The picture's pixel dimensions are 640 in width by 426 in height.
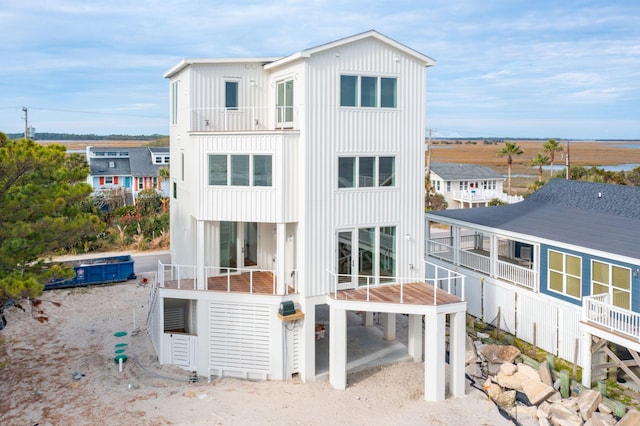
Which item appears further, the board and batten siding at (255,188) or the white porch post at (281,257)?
the white porch post at (281,257)

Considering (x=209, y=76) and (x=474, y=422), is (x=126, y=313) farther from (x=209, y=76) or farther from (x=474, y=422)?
(x=474, y=422)

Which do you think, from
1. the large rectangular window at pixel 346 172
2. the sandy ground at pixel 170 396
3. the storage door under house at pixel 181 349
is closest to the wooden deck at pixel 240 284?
the storage door under house at pixel 181 349

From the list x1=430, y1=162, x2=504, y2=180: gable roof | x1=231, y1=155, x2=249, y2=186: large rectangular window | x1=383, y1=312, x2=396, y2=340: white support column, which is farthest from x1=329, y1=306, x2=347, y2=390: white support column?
x1=430, y1=162, x2=504, y2=180: gable roof

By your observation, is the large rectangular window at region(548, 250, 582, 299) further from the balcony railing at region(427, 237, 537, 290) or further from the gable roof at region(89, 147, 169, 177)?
the gable roof at region(89, 147, 169, 177)

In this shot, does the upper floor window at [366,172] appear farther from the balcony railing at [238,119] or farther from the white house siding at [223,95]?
the white house siding at [223,95]

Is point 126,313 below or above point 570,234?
below

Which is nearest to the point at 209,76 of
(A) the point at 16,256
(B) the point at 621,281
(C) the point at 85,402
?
(A) the point at 16,256
